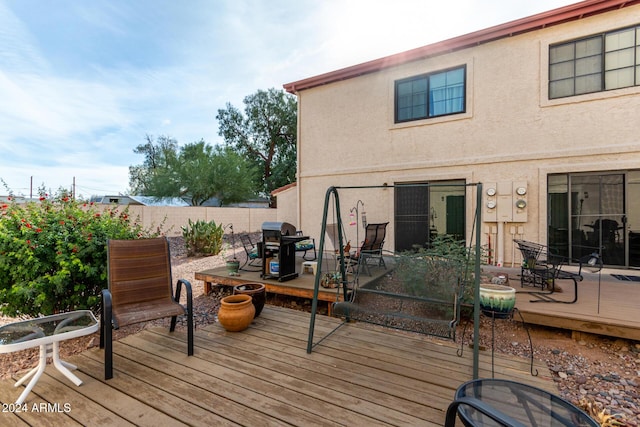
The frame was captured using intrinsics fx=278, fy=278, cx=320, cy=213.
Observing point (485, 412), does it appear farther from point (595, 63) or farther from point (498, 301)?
point (595, 63)

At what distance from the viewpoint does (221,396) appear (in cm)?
198

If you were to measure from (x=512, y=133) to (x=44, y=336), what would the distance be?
819 cm

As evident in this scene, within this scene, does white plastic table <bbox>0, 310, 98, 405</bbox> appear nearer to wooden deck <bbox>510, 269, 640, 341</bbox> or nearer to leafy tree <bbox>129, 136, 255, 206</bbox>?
wooden deck <bbox>510, 269, 640, 341</bbox>

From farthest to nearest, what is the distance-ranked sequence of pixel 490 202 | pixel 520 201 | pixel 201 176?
1. pixel 201 176
2. pixel 490 202
3. pixel 520 201

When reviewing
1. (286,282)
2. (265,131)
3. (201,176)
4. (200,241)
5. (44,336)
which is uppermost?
(265,131)

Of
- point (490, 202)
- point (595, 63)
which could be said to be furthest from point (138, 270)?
point (595, 63)

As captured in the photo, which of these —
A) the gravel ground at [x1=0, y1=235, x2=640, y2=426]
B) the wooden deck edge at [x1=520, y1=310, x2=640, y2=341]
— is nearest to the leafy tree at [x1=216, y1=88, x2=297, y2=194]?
the gravel ground at [x1=0, y1=235, x2=640, y2=426]

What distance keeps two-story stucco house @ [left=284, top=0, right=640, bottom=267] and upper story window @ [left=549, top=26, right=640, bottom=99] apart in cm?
2

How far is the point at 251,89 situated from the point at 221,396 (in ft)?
80.4

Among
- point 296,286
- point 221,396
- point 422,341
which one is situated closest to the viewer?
point 221,396

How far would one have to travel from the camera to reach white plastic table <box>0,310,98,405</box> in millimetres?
1961

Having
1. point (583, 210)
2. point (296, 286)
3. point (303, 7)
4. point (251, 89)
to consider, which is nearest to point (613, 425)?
point (296, 286)

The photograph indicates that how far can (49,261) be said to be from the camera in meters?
3.04

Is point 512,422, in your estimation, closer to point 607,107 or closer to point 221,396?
point 221,396
